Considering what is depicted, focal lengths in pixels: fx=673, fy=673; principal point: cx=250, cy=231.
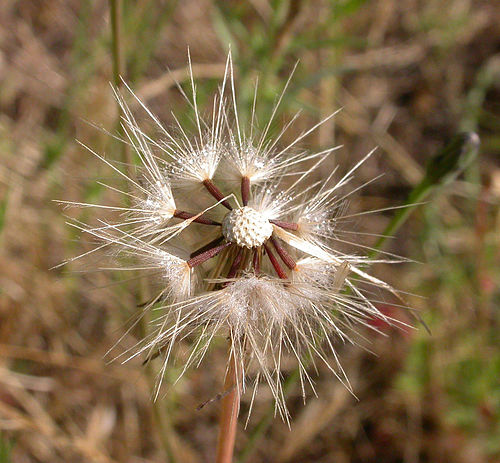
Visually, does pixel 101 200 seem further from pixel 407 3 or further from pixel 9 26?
pixel 407 3

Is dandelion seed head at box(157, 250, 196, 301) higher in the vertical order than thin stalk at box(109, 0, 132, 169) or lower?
lower

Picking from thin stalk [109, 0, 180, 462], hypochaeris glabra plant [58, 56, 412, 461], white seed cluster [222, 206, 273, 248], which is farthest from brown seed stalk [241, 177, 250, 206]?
thin stalk [109, 0, 180, 462]

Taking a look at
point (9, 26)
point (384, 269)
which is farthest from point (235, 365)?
point (9, 26)

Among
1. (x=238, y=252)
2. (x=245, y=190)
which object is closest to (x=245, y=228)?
(x=238, y=252)

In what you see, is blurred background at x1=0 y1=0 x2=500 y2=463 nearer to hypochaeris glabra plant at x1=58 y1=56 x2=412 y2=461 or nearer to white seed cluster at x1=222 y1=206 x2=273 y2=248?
hypochaeris glabra plant at x1=58 y1=56 x2=412 y2=461

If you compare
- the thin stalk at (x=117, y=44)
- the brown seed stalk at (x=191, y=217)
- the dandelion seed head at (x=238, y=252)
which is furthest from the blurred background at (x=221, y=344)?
the brown seed stalk at (x=191, y=217)

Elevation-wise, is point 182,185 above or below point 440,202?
above

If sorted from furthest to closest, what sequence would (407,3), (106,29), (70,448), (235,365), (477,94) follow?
(407,3), (477,94), (106,29), (70,448), (235,365)
